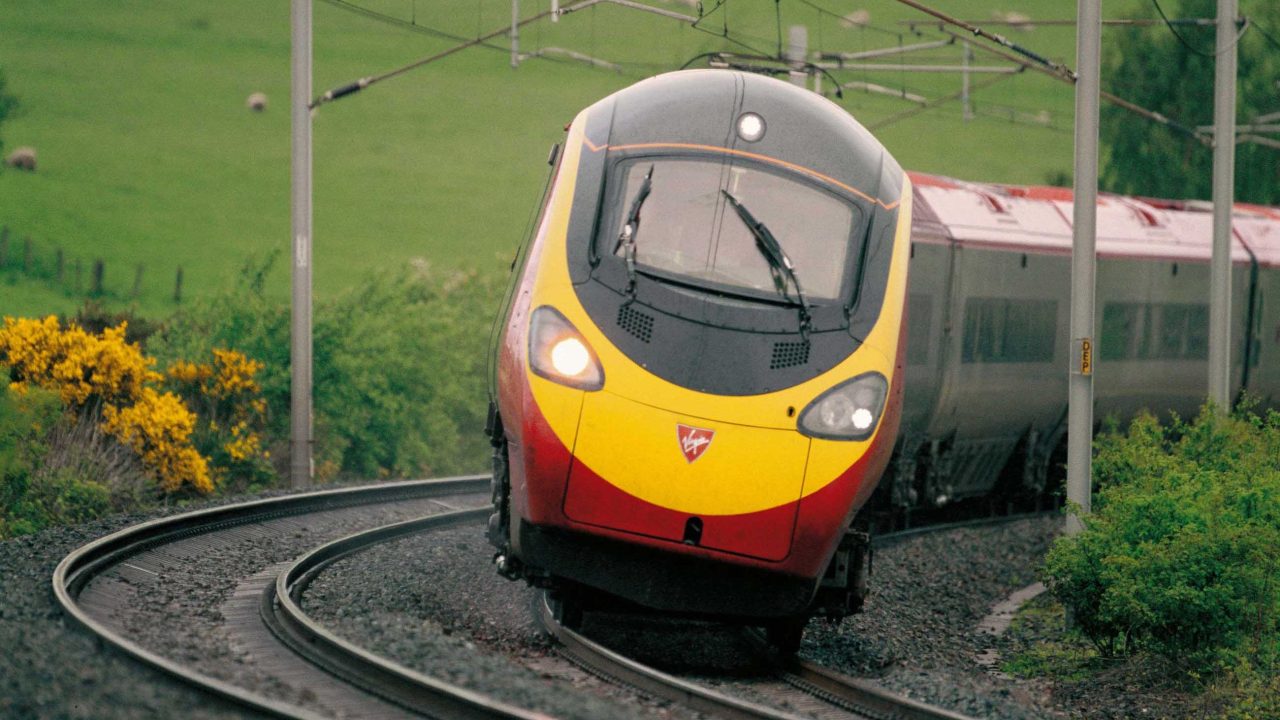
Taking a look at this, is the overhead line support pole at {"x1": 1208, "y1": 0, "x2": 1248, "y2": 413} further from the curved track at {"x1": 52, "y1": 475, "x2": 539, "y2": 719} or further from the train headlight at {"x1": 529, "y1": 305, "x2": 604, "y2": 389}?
the train headlight at {"x1": 529, "y1": 305, "x2": 604, "y2": 389}

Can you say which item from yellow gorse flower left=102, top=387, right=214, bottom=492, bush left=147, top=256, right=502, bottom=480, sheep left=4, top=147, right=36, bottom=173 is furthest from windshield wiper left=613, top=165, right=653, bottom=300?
sheep left=4, top=147, right=36, bottom=173

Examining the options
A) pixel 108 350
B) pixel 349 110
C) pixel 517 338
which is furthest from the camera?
pixel 349 110

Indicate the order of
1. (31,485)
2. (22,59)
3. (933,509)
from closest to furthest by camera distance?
1. (31,485)
2. (933,509)
3. (22,59)

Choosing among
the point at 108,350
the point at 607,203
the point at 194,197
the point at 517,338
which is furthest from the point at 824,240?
the point at 194,197

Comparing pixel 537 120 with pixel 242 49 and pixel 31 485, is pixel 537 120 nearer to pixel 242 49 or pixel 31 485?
pixel 242 49

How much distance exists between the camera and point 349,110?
55781 mm

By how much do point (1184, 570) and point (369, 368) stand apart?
1474 cm

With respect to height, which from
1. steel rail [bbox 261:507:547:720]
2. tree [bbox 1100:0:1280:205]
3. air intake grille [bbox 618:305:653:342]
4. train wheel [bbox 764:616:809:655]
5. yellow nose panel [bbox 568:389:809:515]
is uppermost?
tree [bbox 1100:0:1280:205]

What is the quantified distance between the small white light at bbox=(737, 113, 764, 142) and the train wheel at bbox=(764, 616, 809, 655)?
2842 mm

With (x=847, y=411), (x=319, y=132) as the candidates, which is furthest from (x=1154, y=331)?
(x=319, y=132)

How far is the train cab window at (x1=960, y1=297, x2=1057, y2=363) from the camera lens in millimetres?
16484

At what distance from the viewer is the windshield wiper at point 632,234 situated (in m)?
8.52

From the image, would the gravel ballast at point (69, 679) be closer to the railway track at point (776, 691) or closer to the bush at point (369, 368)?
the railway track at point (776, 691)

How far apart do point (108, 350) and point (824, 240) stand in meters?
11.2
